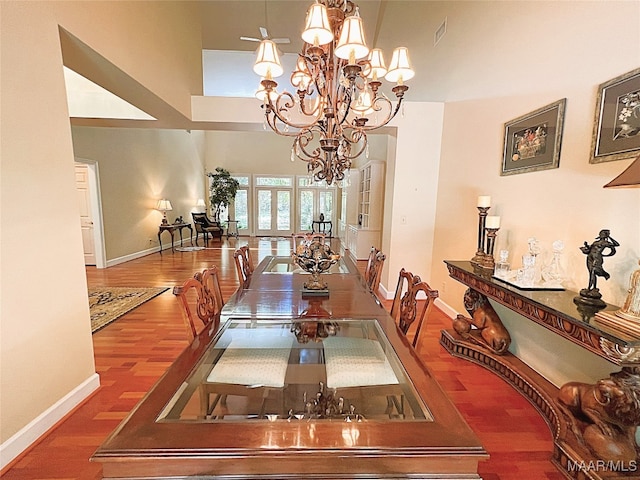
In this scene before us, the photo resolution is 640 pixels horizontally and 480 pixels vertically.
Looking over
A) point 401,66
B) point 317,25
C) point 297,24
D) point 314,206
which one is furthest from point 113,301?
point 314,206

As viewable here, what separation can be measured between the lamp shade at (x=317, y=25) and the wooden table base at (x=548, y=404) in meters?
2.53

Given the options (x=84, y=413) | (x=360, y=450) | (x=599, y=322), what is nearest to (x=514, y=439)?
(x=599, y=322)

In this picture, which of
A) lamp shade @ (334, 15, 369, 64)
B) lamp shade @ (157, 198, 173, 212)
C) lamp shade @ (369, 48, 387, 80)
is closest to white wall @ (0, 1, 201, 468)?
lamp shade @ (334, 15, 369, 64)

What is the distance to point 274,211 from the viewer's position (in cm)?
1172

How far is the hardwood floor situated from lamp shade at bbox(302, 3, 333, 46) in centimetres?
166

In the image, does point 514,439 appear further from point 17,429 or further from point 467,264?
point 17,429

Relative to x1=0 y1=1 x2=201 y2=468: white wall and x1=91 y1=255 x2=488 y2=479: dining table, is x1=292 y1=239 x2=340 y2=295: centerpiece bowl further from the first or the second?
x1=0 y1=1 x2=201 y2=468: white wall

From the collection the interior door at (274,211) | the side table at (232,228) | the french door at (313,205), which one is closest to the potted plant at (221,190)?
the side table at (232,228)

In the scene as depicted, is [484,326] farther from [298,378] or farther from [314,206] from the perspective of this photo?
[314,206]

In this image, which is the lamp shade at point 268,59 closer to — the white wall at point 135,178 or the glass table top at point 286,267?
the glass table top at point 286,267

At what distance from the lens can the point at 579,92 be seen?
1889 millimetres

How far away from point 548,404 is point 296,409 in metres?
1.73

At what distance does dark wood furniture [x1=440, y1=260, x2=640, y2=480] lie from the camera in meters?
1.29

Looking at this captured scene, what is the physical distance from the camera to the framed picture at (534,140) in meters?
2.06
